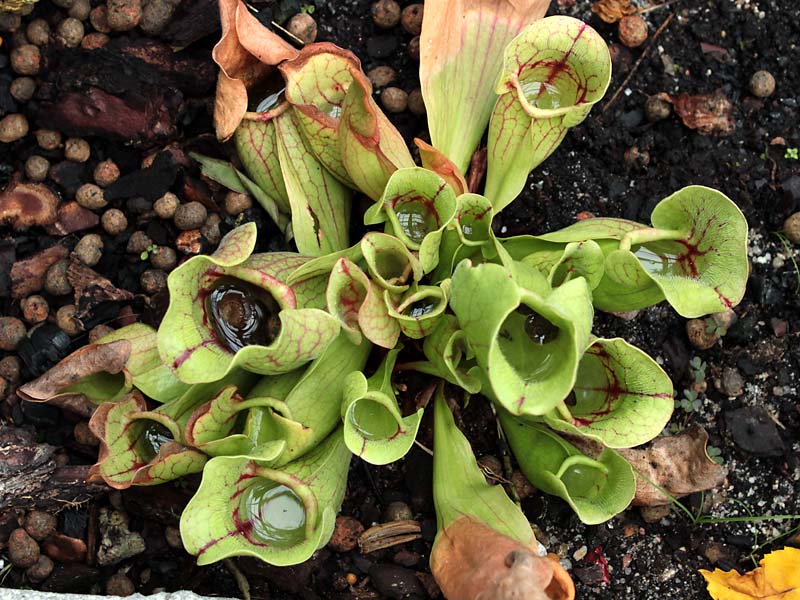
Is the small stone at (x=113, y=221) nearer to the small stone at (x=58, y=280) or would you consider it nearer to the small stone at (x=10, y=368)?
the small stone at (x=58, y=280)

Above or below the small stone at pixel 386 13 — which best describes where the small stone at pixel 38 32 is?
below

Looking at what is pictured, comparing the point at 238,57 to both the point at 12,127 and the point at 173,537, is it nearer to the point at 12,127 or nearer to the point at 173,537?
the point at 12,127

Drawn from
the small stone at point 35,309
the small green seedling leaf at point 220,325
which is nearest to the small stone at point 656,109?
the small green seedling leaf at point 220,325

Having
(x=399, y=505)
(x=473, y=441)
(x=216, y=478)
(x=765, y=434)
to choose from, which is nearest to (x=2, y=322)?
(x=216, y=478)

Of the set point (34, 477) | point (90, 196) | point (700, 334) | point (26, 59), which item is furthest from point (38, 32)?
point (700, 334)

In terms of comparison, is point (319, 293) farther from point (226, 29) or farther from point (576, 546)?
point (576, 546)
